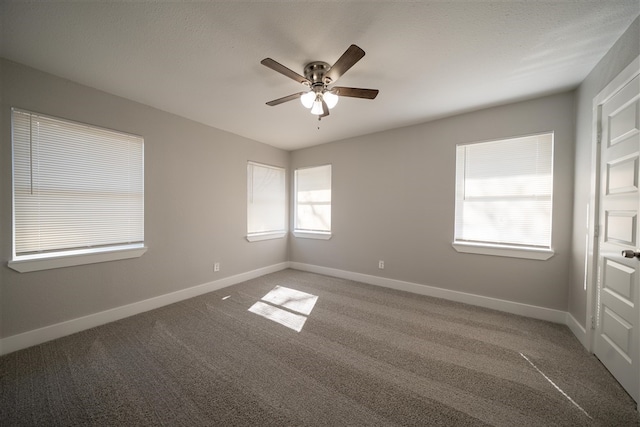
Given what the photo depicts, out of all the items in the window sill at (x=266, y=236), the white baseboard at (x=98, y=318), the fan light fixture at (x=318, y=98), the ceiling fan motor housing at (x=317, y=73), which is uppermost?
the ceiling fan motor housing at (x=317, y=73)

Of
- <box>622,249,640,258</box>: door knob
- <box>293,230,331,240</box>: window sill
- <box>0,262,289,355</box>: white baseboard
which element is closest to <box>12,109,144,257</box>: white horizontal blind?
<box>0,262,289,355</box>: white baseboard

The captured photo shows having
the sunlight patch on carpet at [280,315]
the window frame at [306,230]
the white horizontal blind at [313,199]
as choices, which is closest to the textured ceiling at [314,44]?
the window frame at [306,230]

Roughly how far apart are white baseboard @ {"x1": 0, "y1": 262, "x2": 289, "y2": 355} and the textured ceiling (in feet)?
7.84

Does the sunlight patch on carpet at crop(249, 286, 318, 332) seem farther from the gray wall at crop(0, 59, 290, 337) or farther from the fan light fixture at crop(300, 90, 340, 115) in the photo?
the fan light fixture at crop(300, 90, 340, 115)

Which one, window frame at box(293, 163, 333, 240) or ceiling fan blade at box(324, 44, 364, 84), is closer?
ceiling fan blade at box(324, 44, 364, 84)

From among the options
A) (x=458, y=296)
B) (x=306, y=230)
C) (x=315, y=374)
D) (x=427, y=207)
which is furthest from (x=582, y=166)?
(x=306, y=230)

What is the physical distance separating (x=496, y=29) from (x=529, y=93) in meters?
1.35

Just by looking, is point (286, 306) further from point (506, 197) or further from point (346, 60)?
point (506, 197)

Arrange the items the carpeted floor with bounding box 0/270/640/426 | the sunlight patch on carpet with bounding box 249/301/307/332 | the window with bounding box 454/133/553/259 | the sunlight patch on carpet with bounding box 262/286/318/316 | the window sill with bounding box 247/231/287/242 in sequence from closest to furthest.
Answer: the carpeted floor with bounding box 0/270/640/426, the sunlight patch on carpet with bounding box 249/301/307/332, the window with bounding box 454/133/553/259, the sunlight patch on carpet with bounding box 262/286/318/316, the window sill with bounding box 247/231/287/242

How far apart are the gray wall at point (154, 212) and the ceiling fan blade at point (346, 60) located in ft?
7.69

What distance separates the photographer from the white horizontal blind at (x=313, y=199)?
4422mm

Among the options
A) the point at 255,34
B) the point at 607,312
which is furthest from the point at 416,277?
the point at 255,34

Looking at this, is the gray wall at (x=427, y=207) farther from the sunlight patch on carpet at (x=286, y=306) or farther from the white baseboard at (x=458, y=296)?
the sunlight patch on carpet at (x=286, y=306)

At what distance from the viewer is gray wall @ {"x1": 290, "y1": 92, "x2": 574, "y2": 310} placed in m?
2.54
